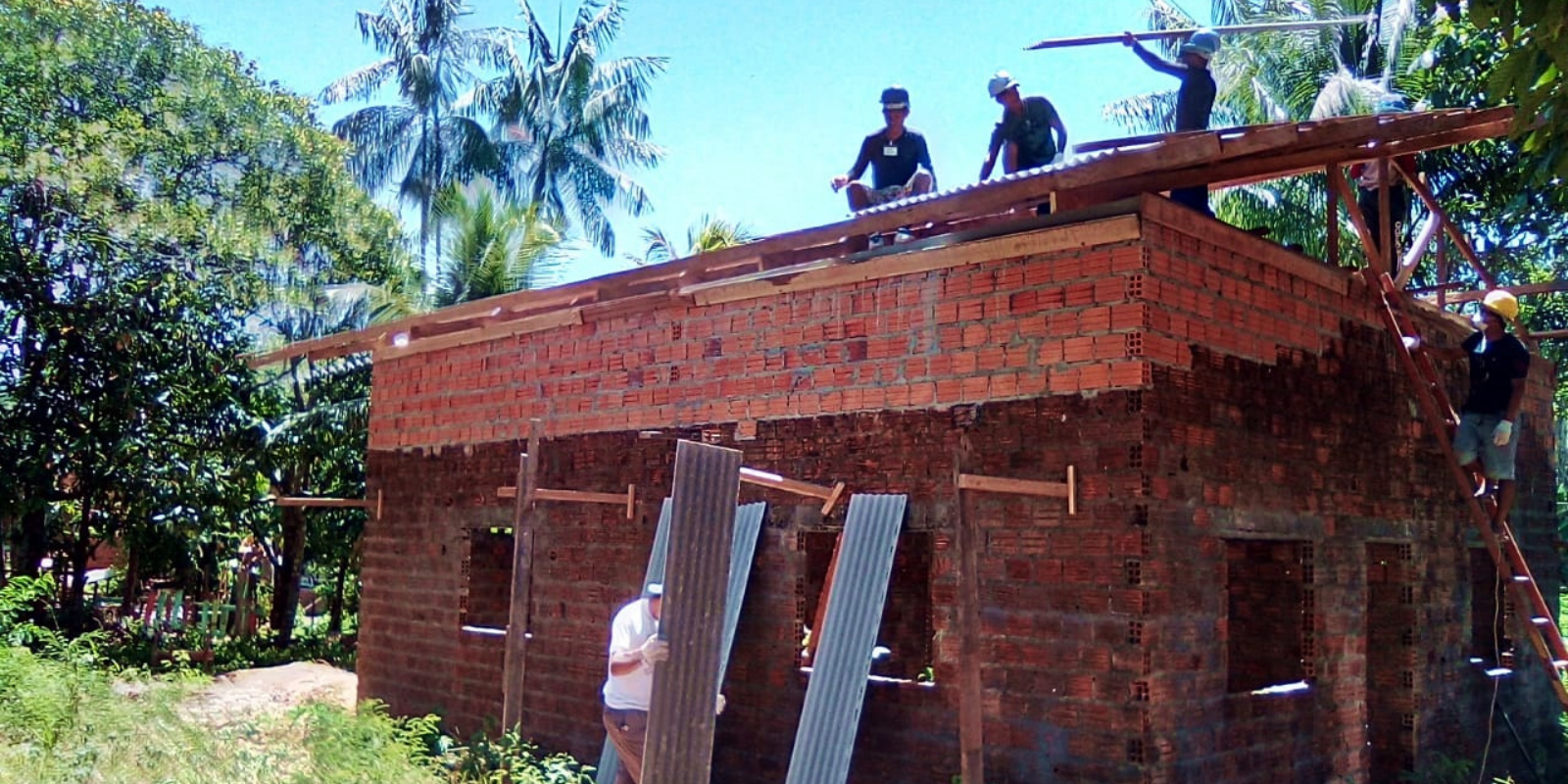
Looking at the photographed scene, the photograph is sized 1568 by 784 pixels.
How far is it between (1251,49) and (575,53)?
1781 centimetres

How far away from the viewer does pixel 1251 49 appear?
19.7 metres

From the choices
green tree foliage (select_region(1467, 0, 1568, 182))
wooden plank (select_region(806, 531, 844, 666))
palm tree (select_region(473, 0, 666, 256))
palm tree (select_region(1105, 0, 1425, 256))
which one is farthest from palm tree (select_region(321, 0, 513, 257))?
green tree foliage (select_region(1467, 0, 1568, 182))

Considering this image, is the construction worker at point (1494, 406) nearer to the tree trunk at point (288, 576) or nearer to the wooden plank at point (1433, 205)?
the wooden plank at point (1433, 205)

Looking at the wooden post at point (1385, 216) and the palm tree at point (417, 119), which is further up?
the palm tree at point (417, 119)

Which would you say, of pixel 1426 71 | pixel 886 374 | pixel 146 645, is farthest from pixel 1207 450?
pixel 146 645

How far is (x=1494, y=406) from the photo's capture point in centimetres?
793

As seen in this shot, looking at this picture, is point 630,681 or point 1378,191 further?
point 1378,191

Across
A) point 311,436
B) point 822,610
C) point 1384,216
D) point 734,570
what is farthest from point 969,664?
point 311,436

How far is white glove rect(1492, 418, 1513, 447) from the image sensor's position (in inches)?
305

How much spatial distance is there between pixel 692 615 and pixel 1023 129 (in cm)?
549

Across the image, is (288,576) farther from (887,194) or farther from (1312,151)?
(1312,151)

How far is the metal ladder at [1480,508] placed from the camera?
7434 millimetres

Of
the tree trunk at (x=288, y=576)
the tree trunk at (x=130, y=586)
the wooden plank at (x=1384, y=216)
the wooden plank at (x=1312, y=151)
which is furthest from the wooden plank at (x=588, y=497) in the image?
the tree trunk at (x=130, y=586)

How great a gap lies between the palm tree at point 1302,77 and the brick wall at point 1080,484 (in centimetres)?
921
